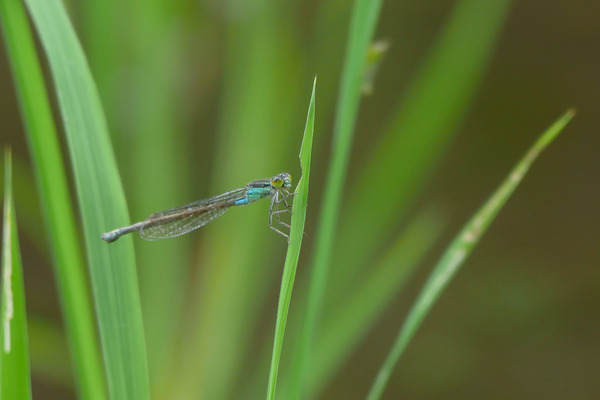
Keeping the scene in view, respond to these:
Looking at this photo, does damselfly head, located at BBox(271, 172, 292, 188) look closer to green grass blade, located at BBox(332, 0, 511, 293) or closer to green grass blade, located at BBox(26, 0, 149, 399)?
green grass blade, located at BBox(332, 0, 511, 293)

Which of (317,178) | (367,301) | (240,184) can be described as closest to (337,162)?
(367,301)

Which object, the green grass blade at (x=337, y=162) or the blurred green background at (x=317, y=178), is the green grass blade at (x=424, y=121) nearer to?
the blurred green background at (x=317, y=178)

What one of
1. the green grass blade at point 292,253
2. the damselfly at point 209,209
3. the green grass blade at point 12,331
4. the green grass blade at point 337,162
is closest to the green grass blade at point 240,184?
the damselfly at point 209,209

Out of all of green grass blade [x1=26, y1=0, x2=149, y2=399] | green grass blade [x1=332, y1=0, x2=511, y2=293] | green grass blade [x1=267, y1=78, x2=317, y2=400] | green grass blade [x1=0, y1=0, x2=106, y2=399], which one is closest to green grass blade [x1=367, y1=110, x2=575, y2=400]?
green grass blade [x1=267, y1=78, x2=317, y2=400]

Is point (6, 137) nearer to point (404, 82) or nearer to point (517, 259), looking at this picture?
point (404, 82)

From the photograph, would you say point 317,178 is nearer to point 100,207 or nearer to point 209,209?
point 209,209

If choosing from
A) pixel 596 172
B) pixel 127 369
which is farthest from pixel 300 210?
pixel 596 172
